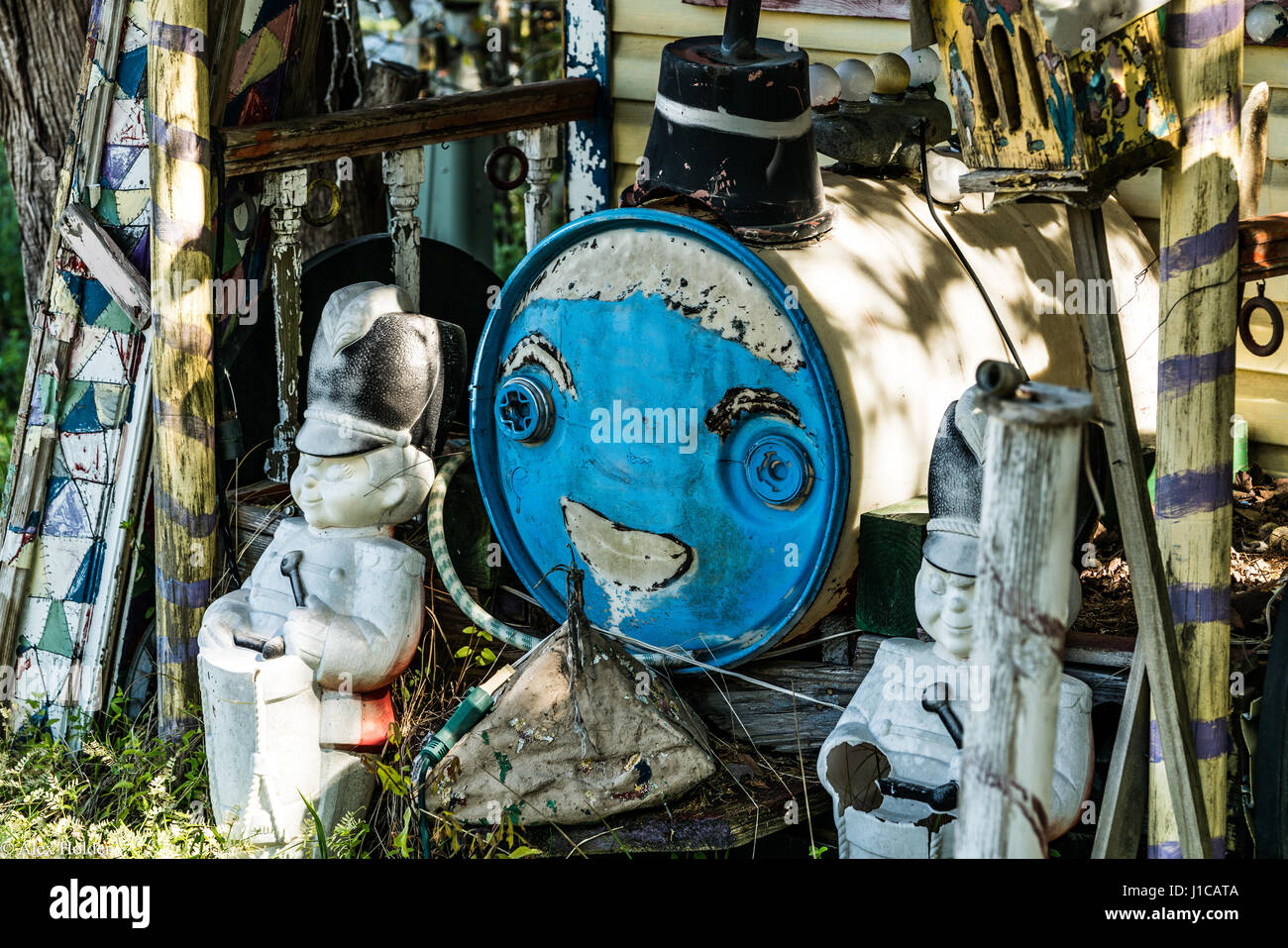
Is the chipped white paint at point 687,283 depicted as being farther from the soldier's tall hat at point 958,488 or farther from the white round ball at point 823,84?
the white round ball at point 823,84

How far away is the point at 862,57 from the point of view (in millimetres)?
4996

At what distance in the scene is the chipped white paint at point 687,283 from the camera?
350 cm

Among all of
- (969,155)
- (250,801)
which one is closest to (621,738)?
(250,801)

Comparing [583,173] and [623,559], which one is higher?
[583,173]

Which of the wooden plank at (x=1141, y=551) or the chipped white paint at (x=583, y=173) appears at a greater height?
the chipped white paint at (x=583, y=173)

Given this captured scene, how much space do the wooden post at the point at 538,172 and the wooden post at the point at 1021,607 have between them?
3.06 metres

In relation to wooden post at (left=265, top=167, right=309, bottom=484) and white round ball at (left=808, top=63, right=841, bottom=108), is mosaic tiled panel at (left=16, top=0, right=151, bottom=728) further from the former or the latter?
white round ball at (left=808, top=63, right=841, bottom=108)

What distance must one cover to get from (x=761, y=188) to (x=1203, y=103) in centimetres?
112

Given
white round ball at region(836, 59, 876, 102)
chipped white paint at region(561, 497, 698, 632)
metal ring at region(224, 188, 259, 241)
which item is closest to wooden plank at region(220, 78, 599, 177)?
metal ring at region(224, 188, 259, 241)

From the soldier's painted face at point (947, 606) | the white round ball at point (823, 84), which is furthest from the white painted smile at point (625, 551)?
the white round ball at point (823, 84)

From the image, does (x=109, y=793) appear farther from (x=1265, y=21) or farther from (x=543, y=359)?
(x=1265, y=21)

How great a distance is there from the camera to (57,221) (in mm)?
4340

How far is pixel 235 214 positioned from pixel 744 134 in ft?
5.63

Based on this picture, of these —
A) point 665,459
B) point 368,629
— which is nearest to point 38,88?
point 368,629
